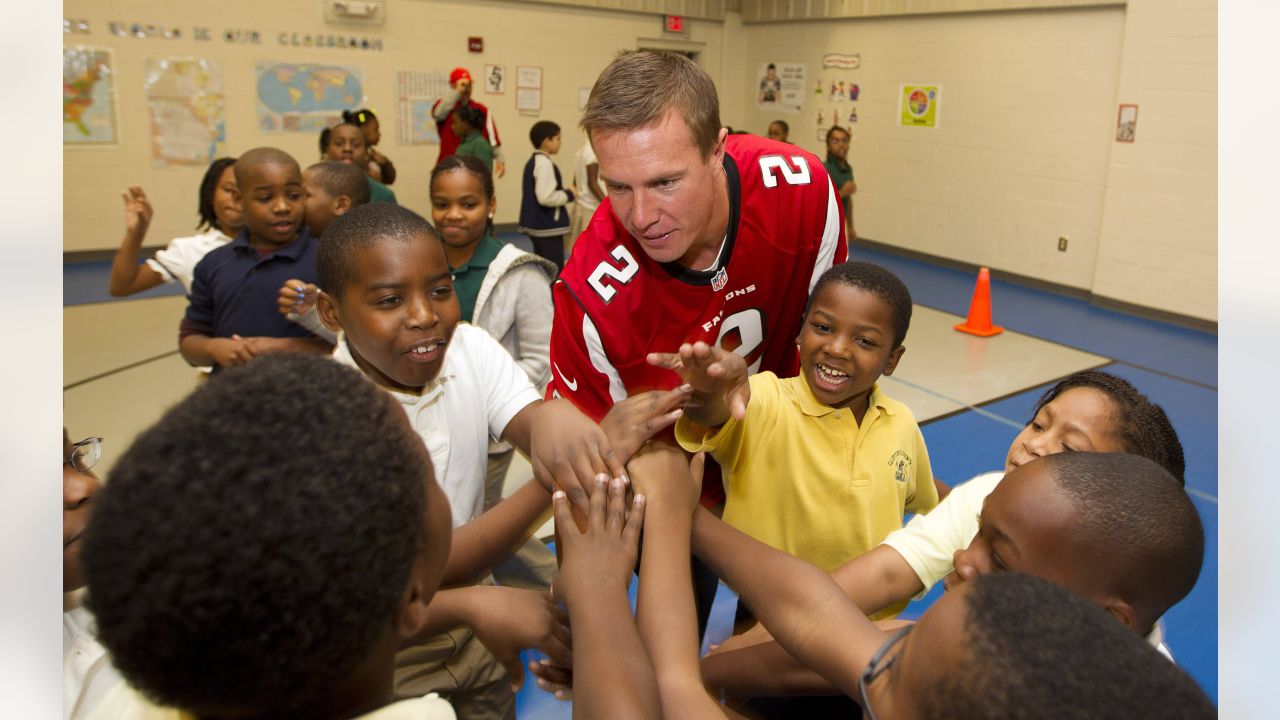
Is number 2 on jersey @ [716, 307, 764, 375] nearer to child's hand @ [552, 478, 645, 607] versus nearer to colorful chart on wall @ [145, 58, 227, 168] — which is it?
child's hand @ [552, 478, 645, 607]

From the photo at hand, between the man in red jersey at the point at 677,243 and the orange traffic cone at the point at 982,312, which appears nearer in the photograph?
the man in red jersey at the point at 677,243

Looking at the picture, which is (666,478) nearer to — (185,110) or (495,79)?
(185,110)

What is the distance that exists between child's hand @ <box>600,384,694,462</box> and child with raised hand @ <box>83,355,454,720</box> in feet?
1.97

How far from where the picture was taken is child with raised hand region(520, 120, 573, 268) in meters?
6.35

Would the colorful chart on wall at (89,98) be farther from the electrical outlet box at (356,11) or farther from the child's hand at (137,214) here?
the child's hand at (137,214)

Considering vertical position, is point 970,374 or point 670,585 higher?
point 670,585

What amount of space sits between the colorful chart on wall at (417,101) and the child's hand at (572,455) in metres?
8.19

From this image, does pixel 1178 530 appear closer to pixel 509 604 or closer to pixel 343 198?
pixel 509 604

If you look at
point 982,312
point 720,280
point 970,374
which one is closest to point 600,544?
point 720,280

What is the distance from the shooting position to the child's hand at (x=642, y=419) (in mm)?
1305

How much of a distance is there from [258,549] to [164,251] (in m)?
2.90

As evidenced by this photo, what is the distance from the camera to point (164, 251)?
304cm

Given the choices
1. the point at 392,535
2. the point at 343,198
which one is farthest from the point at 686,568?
the point at 343,198

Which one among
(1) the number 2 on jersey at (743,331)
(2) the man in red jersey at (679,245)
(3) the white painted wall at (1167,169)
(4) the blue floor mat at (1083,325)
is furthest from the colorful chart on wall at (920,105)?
(1) the number 2 on jersey at (743,331)
